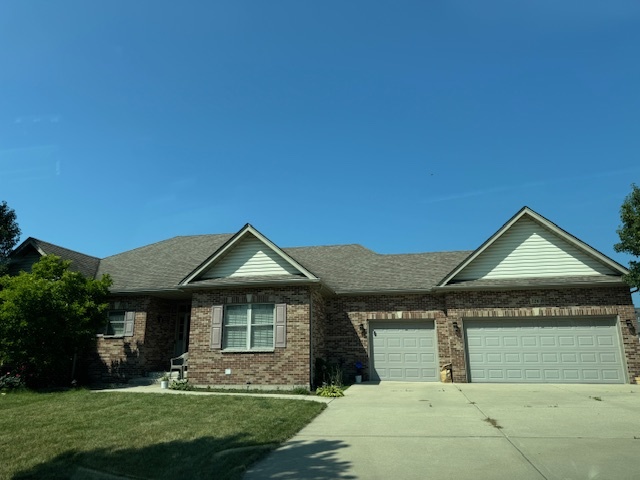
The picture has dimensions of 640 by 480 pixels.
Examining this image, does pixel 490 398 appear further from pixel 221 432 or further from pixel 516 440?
pixel 221 432

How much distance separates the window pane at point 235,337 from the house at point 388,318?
0.12ft

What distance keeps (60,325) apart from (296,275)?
8.03 m

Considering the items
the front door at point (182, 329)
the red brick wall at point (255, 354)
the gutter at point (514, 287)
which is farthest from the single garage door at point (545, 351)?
the front door at point (182, 329)

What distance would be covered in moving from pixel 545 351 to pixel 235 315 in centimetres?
1107

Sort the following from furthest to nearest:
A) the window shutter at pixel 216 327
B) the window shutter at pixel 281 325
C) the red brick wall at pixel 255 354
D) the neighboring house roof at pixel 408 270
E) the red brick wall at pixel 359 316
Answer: the red brick wall at pixel 359 316 < the neighboring house roof at pixel 408 270 < the window shutter at pixel 216 327 < the window shutter at pixel 281 325 < the red brick wall at pixel 255 354

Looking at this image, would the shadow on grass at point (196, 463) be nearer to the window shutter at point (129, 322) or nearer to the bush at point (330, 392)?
the bush at point (330, 392)

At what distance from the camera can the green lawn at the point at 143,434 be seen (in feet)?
19.5

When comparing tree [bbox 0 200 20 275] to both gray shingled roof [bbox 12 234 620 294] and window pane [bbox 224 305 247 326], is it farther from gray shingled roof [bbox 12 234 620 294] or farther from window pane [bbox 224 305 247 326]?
window pane [bbox 224 305 247 326]

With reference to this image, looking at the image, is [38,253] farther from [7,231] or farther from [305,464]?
[305,464]

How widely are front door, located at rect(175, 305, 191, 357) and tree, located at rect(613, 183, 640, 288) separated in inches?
653

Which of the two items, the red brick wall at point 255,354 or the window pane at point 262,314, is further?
the window pane at point 262,314

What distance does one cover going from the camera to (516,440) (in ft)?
22.7

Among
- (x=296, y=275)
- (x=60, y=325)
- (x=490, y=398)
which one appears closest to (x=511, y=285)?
(x=490, y=398)

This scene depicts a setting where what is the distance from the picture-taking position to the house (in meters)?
15.4
